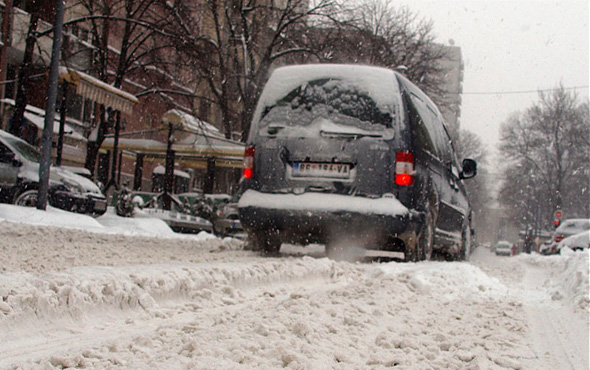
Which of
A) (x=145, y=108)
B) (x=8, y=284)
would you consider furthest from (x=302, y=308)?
(x=145, y=108)

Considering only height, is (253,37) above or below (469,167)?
above

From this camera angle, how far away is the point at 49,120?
41.5ft

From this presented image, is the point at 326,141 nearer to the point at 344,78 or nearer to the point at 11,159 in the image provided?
the point at 344,78

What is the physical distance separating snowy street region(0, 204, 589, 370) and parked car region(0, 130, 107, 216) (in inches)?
272

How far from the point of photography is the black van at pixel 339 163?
7.43 meters

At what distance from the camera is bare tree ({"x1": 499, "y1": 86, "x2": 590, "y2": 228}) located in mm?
51500

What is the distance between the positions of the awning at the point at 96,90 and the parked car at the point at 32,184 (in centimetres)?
174

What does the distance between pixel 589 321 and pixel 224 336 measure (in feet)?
10.0

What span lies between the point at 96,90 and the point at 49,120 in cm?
239

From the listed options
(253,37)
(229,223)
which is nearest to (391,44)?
(253,37)

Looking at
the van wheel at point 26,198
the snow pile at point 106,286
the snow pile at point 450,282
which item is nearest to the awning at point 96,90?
the van wheel at point 26,198

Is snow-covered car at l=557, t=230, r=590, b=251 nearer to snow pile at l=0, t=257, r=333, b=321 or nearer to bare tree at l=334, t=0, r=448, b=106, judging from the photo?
bare tree at l=334, t=0, r=448, b=106

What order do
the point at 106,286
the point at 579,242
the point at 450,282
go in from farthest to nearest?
1. the point at 579,242
2. the point at 450,282
3. the point at 106,286

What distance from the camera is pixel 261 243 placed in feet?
27.5
